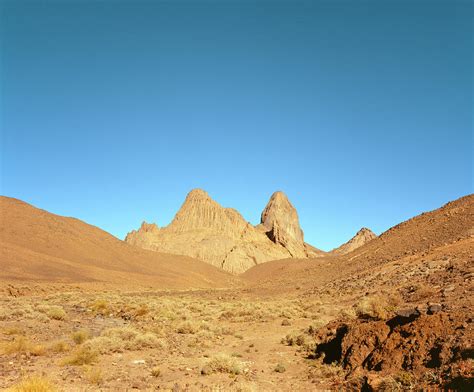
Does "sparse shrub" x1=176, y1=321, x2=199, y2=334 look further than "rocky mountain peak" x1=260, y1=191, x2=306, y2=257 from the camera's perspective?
No

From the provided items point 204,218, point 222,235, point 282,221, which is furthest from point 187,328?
point 282,221

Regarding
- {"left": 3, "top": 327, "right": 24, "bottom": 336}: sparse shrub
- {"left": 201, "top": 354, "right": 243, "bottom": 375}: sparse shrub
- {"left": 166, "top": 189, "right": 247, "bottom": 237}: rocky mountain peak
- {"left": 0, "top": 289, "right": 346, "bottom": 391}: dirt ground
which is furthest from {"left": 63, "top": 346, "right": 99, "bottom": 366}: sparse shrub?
{"left": 166, "top": 189, "right": 247, "bottom": 237}: rocky mountain peak

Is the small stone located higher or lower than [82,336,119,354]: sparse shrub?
higher

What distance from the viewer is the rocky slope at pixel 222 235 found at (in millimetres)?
115000

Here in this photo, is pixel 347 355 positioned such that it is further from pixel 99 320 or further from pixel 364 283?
pixel 364 283

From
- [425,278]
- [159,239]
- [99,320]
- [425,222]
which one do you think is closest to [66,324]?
[99,320]

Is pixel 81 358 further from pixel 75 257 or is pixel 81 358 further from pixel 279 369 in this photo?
pixel 75 257

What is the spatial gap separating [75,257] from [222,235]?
6370 centimetres

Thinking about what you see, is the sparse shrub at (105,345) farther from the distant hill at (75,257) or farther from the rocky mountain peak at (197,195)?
the rocky mountain peak at (197,195)

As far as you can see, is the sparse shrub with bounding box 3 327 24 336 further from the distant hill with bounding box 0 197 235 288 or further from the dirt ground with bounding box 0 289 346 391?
the distant hill with bounding box 0 197 235 288

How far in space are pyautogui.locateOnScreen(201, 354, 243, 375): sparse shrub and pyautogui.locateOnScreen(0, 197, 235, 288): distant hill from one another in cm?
4366

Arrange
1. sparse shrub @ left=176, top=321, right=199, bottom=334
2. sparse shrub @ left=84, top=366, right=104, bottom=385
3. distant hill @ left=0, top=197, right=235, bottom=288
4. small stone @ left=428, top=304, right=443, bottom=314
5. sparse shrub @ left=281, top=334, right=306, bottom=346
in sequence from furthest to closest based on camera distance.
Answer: distant hill @ left=0, top=197, right=235, bottom=288
sparse shrub @ left=176, top=321, right=199, bottom=334
sparse shrub @ left=281, top=334, right=306, bottom=346
small stone @ left=428, top=304, right=443, bottom=314
sparse shrub @ left=84, top=366, right=104, bottom=385

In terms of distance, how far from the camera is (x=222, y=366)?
37.4 feet

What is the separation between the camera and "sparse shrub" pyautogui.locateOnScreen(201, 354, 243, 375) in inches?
445
